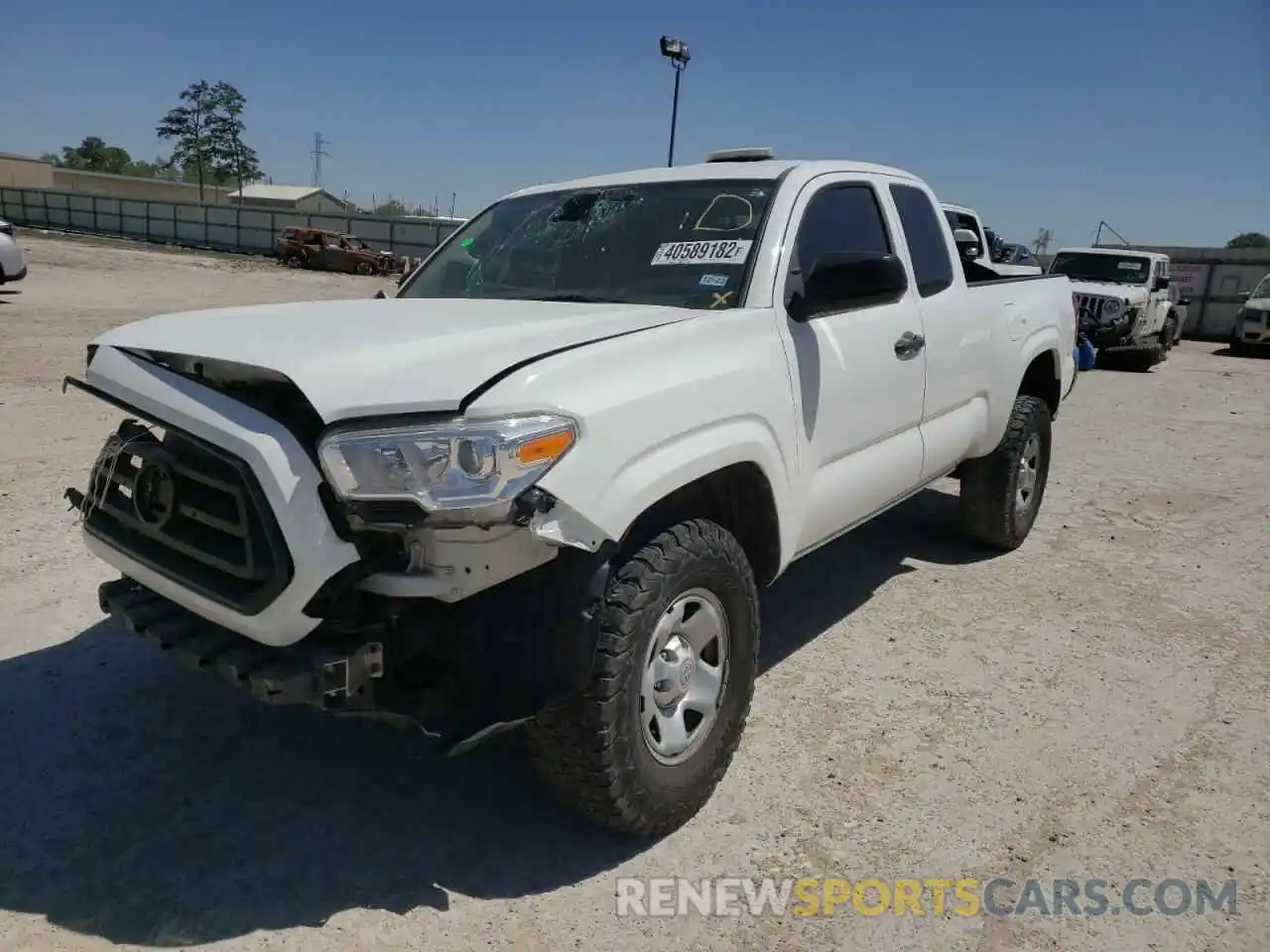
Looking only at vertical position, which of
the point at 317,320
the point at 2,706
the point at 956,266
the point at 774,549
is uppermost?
the point at 956,266

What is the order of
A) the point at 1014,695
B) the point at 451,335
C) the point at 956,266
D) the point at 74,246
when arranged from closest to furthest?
the point at 451,335
the point at 1014,695
the point at 956,266
the point at 74,246

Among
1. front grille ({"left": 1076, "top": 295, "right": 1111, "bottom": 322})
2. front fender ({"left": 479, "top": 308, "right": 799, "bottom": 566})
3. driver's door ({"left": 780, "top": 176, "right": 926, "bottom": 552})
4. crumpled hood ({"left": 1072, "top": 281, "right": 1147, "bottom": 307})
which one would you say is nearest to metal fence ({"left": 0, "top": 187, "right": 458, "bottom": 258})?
crumpled hood ({"left": 1072, "top": 281, "right": 1147, "bottom": 307})

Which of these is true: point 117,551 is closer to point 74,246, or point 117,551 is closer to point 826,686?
point 826,686

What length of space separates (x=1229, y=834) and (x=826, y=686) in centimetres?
141

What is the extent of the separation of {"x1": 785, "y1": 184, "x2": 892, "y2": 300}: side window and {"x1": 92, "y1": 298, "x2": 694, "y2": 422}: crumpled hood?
69 cm

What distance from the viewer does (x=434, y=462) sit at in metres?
2.23

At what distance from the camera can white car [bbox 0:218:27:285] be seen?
46.4ft

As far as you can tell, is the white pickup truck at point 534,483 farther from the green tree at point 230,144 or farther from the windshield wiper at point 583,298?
the green tree at point 230,144

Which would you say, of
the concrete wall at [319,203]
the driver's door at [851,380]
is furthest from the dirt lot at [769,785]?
the concrete wall at [319,203]

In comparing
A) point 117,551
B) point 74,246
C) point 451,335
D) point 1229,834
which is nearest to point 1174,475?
point 1229,834

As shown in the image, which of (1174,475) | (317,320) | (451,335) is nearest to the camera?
(451,335)

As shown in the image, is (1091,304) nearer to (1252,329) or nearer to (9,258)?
(1252,329)

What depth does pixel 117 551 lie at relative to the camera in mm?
2672

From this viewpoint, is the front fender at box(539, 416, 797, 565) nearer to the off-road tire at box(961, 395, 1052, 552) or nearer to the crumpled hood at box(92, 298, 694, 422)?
the crumpled hood at box(92, 298, 694, 422)
